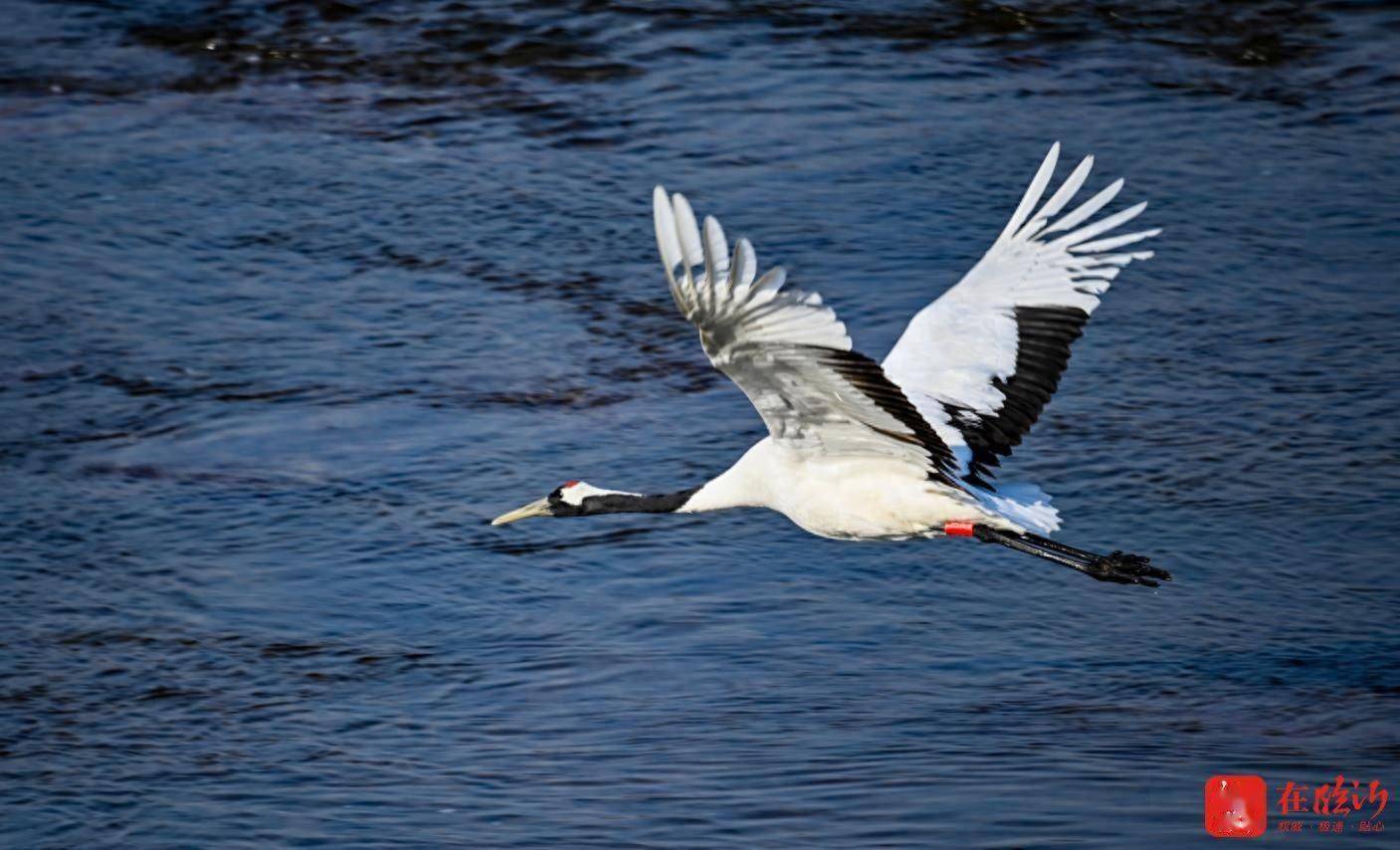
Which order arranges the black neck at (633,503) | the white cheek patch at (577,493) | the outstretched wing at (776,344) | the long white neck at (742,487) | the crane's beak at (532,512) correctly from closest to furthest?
the outstretched wing at (776,344) < the long white neck at (742,487) < the black neck at (633,503) < the white cheek patch at (577,493) < the crane's beak at (532,512)

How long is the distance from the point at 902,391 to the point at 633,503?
1134mm

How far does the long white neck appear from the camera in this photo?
632cm

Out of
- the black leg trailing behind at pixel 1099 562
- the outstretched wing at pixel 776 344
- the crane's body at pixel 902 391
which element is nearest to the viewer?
the outstretched wing at pixel 776 344

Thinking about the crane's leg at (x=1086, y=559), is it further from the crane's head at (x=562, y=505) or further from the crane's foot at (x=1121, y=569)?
the crane's head at (x=562, y=505)

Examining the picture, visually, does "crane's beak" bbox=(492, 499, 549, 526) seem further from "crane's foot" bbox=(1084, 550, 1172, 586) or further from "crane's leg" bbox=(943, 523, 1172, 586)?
"crane's foot" bbox=(1084, 550, 1172, 586)

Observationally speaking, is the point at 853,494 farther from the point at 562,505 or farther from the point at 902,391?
the point at 562,505

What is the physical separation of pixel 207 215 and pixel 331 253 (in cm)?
85

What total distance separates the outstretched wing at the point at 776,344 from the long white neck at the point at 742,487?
15.7 inches

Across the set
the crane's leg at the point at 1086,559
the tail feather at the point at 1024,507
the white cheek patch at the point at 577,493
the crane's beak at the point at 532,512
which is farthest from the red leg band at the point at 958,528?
the crane's beak at the point at 532,512

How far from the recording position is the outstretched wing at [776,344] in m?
4.72

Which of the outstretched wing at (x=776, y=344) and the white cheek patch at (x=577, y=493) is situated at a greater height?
the outstretched wing at (x=776, y=344)

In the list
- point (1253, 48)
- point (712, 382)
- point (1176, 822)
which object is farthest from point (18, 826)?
point (1253, 48)

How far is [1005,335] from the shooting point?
22.5ft

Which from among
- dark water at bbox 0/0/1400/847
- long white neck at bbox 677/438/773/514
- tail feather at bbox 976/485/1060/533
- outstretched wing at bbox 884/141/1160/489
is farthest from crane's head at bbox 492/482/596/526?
tail feather at bbox 976/485/1060/533
